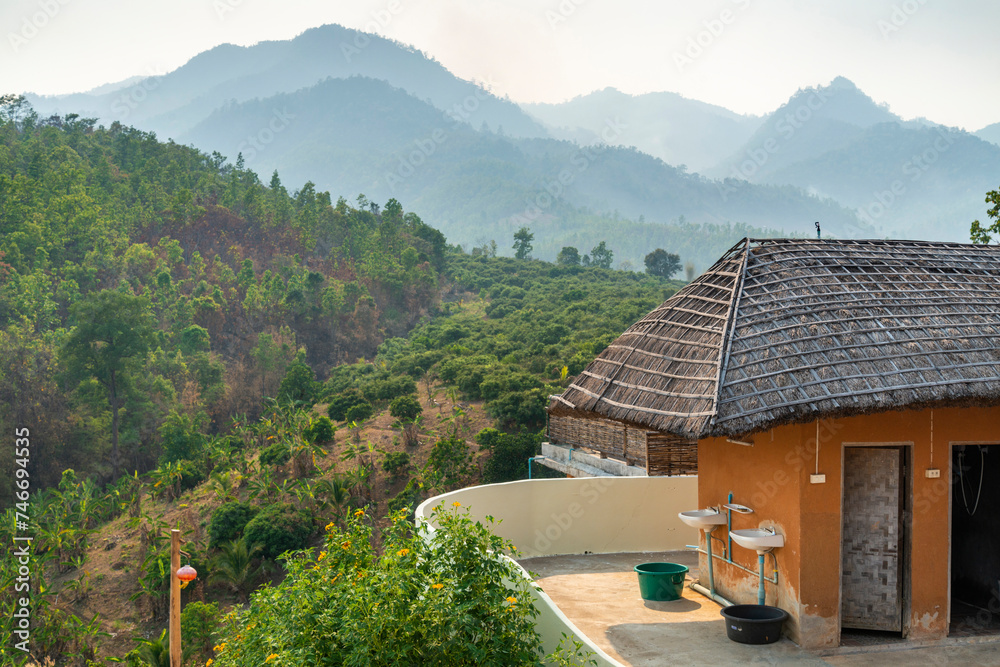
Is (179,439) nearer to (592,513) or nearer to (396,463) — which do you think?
(396,463)

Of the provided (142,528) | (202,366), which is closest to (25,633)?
(142,528)

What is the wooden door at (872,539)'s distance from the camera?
282 inches

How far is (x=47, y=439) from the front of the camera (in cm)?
3145

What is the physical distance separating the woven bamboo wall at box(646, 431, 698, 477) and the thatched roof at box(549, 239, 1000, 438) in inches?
326

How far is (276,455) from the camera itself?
26.4 meters

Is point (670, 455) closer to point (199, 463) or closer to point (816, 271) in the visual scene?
point (816, 271)

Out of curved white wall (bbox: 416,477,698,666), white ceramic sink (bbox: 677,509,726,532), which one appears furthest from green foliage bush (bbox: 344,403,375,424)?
white ceramic sink (bbox: 677,509,726,532)

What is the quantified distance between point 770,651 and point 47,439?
3177cm

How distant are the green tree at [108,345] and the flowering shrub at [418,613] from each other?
29.5 m

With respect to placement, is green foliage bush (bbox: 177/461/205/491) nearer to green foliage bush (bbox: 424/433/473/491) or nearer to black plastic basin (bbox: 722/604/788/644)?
green foliage bush (bbox: 424/433/473/491)

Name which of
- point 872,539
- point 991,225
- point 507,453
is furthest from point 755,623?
point 507,453
